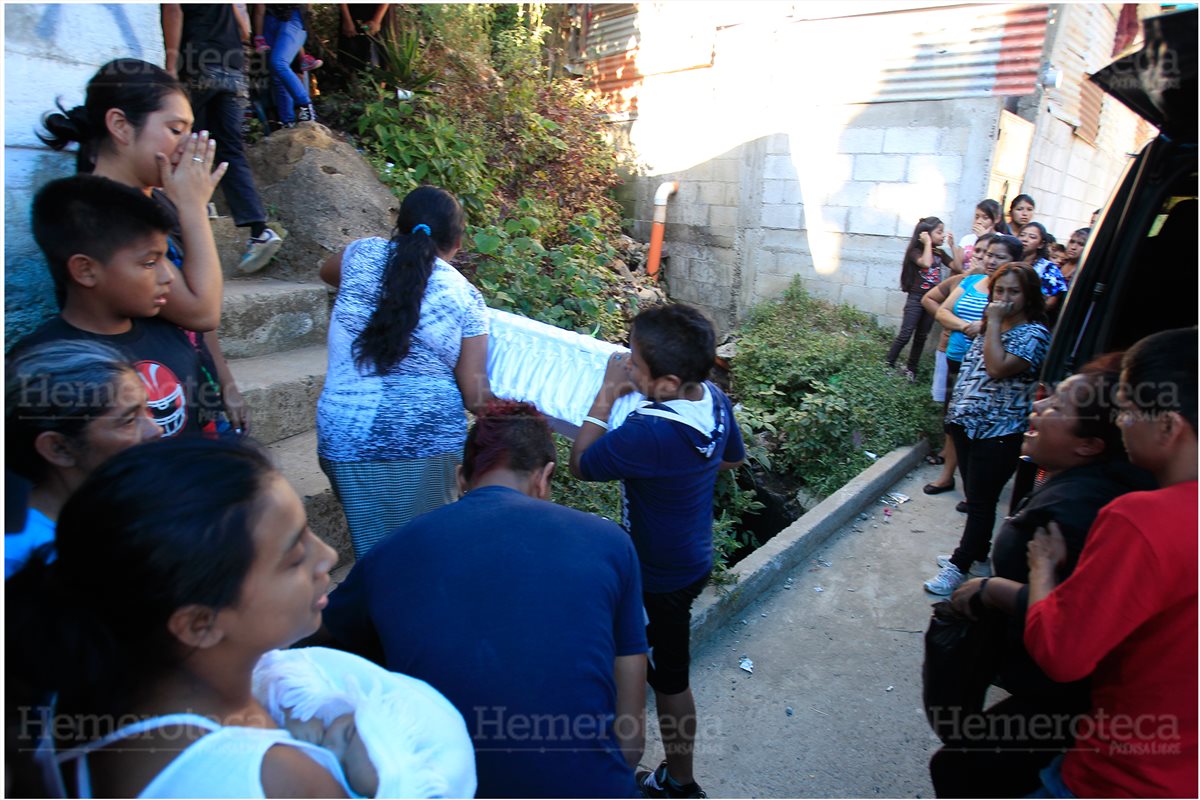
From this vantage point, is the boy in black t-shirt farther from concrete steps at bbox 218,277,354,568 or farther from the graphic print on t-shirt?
concrete steps at bbox 218,277,354,568

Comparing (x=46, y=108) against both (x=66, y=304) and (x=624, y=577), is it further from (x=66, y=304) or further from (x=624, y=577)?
(x=624, y=577)

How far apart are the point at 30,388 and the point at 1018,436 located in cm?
384

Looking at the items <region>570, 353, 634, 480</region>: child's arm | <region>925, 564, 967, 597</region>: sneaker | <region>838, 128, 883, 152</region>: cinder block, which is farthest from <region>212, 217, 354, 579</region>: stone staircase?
<region>838, 128, 883, 152</region>: cinder block

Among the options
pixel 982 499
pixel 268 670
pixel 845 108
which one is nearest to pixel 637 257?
pixel 845 108

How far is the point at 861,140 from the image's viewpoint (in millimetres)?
7445

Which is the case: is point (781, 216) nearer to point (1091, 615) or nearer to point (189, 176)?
point (189, 176)

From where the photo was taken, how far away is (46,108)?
94.7 inches

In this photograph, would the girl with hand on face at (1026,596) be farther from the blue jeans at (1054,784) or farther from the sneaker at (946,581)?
the sneaker at (946,581)

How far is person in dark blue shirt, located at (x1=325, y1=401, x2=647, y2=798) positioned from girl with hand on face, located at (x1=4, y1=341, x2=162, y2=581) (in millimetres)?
581

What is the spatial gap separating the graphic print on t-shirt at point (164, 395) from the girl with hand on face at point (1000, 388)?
3.47 metres

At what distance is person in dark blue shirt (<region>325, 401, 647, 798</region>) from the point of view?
1293 millimetres

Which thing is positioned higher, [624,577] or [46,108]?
[46,108]

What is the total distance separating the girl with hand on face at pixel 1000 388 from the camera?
10.9ft

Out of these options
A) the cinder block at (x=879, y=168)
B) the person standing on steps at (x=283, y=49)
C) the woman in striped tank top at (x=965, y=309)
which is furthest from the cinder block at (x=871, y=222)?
the person standing on steps at (x=283, y=49)
